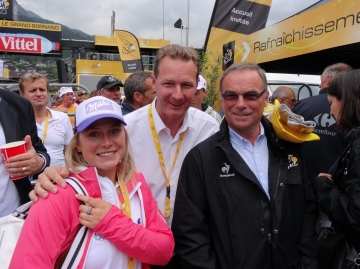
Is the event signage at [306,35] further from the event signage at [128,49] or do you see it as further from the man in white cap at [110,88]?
the event signage at [128,49]

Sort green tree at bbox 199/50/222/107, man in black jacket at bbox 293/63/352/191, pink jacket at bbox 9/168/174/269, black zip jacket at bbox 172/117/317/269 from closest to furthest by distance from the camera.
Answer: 1. pink jacket at bbox 9/168/174/269
2. black zip jacket at bbox 172/117/317/269
3. man in black jacket at bbox 293/63/352/191
4. green tree at bbox 199/50/222/107

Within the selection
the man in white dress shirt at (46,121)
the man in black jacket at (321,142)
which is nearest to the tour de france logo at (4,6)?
the man in white dress shirt at (46,121)

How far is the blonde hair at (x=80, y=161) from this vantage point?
5.60 feet

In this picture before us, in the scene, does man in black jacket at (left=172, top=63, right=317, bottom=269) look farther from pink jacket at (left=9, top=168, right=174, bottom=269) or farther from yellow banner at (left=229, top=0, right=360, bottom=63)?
yellow banner at (left=229, top=0, right=360, bottom=63)

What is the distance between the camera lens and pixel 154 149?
88.7 inches

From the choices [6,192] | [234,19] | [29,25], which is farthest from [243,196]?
[29,25]

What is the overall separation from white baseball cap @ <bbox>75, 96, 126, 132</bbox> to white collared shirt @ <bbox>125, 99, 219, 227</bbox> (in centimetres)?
53

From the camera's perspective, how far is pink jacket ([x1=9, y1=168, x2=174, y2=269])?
1.33 meters

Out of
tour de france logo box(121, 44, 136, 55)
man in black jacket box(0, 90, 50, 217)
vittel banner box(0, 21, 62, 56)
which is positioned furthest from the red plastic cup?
vittel banner box(0, 21, 62, 56)

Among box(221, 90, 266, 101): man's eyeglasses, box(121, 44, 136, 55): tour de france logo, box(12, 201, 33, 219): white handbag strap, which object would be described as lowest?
box(12, 201, 33, 219): white handbag strap

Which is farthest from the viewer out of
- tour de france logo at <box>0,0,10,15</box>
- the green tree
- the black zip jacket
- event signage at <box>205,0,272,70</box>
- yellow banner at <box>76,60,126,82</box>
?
tour de france logo at <box>0,0,10,15</box>

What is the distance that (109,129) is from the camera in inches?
68.7

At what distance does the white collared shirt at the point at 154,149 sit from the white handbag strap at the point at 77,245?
72 centimetres

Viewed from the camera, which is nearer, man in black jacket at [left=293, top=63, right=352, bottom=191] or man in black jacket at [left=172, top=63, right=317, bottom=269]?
man in black jacket at [left=172, top=63, right=317, bottom=269]
